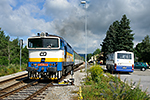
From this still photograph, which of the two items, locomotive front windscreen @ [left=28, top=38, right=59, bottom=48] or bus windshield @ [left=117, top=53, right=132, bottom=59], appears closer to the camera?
locomotive front windscreen @ [left=28, top=38, right=59, bottom=48]

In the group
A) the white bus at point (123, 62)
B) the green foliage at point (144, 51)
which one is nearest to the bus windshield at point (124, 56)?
the white bus at point (123, 62)

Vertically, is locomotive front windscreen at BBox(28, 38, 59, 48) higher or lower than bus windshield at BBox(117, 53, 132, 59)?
higher

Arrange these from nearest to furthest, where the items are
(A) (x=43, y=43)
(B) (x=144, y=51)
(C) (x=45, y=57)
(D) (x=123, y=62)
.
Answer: (C) (x=45, y=57) < (A) (x=43, y=43) < (D) (x=123, y=62) < (B) (x=144, y=51)

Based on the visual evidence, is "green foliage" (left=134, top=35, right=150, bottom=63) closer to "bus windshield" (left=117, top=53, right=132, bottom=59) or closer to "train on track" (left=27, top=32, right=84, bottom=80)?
"bus windshield" (left=117, top=53, right=132, bottom=59)

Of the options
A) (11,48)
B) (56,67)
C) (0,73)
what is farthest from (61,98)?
(11,48)

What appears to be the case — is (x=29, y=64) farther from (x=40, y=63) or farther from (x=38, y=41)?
(x=38, y=41)

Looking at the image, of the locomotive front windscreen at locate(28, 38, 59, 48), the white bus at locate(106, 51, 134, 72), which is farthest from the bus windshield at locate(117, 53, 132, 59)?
the locomotive front windscreen at locate(28, 38, 59, 48)

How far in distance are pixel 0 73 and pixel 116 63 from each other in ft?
40.1

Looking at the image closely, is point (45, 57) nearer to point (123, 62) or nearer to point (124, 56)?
point (123, 62)

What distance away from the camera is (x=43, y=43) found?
9945 millimetres

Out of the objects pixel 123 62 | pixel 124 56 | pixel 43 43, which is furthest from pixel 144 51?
pixel 43 43

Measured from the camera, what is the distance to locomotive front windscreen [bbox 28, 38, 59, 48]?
9.83 m

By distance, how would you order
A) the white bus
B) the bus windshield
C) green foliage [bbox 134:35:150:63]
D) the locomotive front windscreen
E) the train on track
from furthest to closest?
green foliage [bbox 134:35:150:63] < the bus windshield < the white bus < the locomotive front windscreen < the train on track

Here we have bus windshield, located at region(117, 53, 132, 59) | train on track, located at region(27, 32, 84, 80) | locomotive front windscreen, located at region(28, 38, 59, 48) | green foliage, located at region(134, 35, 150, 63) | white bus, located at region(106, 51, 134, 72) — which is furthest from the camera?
green foliage, located at region(134, 35, 150, 63)
